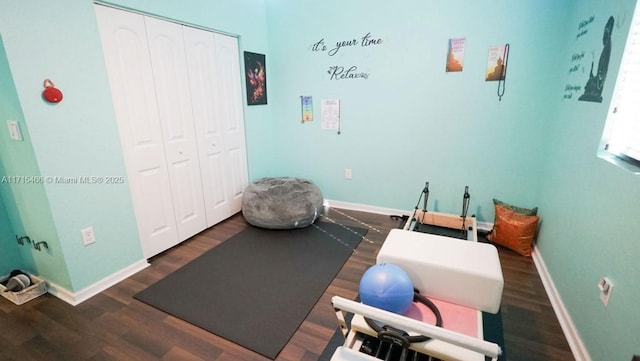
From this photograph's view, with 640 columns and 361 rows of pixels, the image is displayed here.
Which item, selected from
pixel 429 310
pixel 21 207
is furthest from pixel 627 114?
pixel 21 207

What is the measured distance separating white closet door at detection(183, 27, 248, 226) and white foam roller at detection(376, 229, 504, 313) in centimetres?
220

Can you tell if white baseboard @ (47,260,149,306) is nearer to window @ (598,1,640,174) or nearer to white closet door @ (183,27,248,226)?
white closet door @ (183,27,248,226)

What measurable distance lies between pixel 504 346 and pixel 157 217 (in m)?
2.66

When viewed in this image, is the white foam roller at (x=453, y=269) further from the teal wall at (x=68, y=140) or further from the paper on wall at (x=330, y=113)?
the paper on wall at (x=330, y=113)

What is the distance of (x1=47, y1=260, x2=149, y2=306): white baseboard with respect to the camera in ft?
6.43

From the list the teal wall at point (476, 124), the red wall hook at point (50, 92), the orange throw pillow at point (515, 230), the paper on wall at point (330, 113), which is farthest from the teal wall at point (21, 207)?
the orange throw pillow at point (515, 230)

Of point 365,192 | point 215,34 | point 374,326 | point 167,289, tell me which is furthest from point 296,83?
point 374,326

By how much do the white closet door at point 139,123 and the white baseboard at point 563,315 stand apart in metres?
2.97

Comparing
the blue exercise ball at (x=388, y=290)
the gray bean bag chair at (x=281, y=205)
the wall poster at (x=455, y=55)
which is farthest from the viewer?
the gray bean bag chair at (x=281, y=205)

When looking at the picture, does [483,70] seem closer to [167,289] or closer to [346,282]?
[346,282]

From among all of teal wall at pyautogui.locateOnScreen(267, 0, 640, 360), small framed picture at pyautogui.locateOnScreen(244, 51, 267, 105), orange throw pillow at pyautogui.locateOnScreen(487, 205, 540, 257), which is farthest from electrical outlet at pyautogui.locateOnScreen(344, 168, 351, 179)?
orange throw pillow at pyautogui.locateOnScreen(487, 205, 540, 257)

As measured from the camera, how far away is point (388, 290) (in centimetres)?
112

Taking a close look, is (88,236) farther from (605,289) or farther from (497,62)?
(497,62)

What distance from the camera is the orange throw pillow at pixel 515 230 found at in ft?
7.93
